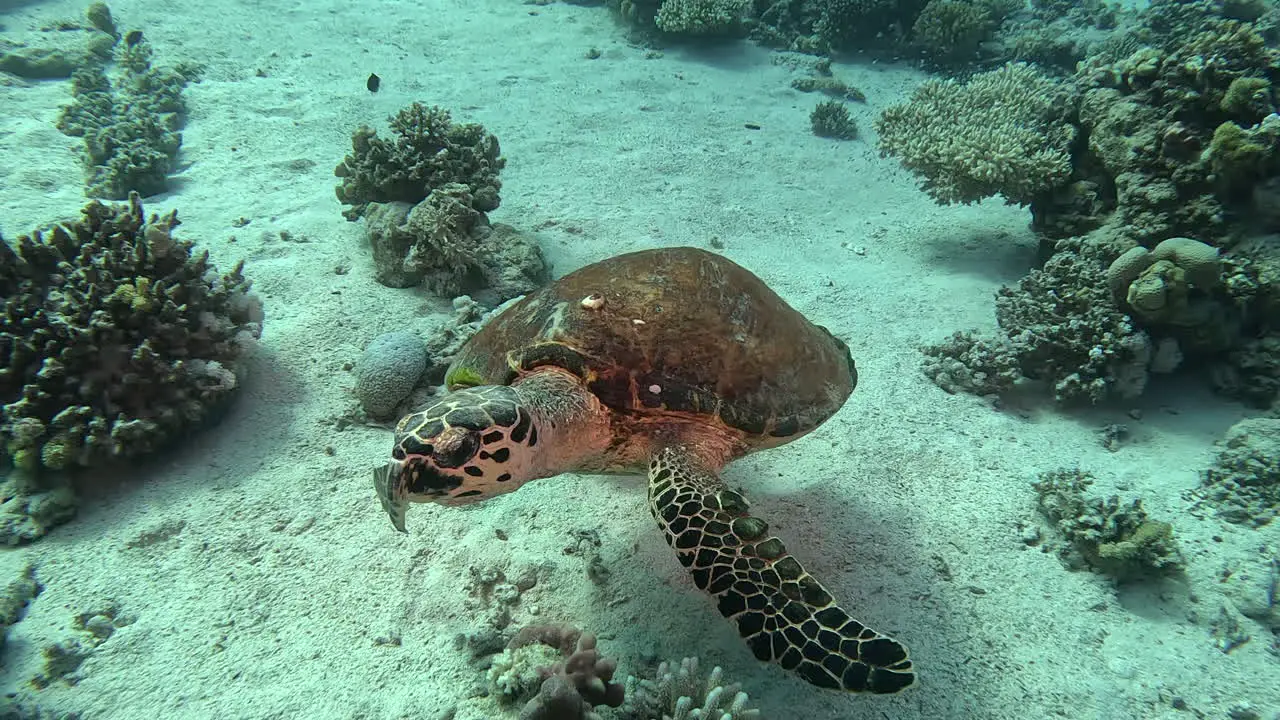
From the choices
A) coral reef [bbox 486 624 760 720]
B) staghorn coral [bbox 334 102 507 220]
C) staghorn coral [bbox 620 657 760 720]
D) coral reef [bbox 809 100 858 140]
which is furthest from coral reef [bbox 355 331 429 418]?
coral reef [bbox 809 100 858 140]

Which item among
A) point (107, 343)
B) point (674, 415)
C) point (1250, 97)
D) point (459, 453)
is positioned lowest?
point (107, 343)

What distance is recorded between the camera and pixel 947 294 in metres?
5.68

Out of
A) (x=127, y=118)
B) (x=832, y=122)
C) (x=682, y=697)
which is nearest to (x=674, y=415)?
(x=682, y=697)

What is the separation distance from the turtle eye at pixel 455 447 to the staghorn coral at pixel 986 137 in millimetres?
6315

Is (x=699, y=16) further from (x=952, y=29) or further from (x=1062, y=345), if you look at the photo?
(x=1062, y=345)

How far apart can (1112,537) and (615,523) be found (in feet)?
9.02

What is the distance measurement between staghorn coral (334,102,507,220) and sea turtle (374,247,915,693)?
297cm

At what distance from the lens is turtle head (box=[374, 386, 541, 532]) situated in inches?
84.1

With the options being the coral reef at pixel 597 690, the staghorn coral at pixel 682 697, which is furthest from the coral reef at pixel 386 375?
the staghorn coral at pixel 682 697

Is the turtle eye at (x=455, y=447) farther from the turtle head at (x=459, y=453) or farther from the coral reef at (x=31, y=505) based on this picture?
the coral reef at (x=31, y=505)

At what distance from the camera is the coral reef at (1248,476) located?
3.27 m

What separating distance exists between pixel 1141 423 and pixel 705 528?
12.9 ft

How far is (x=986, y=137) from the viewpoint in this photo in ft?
20.8

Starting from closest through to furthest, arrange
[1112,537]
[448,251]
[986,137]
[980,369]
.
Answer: [1112,537]
[980,369]
[448,251]
[986,137]
